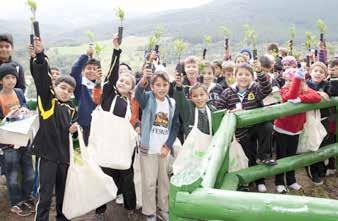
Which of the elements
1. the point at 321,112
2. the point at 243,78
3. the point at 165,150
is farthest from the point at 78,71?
the point at 321,112

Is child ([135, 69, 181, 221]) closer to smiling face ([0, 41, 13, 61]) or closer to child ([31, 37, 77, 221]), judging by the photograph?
child ([31, 37, 77, 221])

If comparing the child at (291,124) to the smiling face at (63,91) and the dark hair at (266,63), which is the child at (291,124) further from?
the smiling face at (63,91)

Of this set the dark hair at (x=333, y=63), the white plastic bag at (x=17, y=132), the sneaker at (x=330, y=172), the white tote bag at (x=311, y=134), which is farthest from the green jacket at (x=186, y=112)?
the sneaker at (x=330, y=172)

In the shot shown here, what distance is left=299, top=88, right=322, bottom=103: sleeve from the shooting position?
14.4 feet

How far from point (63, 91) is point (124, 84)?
59cm

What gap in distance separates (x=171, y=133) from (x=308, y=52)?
14.1ft

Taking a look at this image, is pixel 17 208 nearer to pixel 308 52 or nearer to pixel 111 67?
pixel 111 67

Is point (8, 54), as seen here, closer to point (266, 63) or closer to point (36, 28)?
point (36, 28)

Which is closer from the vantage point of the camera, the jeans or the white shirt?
the white shirt

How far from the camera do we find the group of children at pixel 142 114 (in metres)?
3.77

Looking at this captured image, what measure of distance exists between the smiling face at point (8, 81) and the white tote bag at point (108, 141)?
3.43ft

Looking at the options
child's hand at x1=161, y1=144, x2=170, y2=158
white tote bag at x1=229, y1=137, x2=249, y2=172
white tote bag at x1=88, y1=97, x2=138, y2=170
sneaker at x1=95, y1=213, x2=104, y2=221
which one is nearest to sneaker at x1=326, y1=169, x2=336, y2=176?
white tote bag at x1=229, y1=137, x2=249, y2=172

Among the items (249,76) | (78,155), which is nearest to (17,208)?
(78,155)

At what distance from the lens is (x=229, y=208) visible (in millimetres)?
1482
